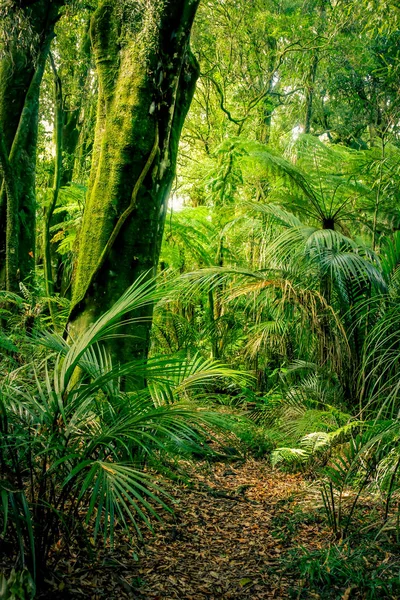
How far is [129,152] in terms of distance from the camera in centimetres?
369

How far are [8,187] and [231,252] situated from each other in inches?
158

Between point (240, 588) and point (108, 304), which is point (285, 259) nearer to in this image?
point (108, 304)

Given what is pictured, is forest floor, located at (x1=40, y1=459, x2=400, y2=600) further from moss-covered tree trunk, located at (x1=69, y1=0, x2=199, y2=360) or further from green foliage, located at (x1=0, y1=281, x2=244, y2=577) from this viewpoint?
moss-covered tree trunk, located at (x1=69, y1=0, x2=199, y2=360)

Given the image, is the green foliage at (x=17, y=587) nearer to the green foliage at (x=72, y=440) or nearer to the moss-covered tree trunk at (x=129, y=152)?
the green foliage at (x=72, y=440)

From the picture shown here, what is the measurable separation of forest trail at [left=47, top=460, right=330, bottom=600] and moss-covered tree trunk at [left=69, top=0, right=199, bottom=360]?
1.23 meters

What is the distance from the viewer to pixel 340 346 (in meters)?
5.06

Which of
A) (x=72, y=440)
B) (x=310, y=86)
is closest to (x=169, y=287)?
(x=72, y=440)

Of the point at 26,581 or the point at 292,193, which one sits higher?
the point at 292,193

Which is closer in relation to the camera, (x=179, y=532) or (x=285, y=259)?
(x=179, y=532)

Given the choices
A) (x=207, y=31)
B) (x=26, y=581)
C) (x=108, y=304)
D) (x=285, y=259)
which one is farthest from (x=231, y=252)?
(x=26, y=581)

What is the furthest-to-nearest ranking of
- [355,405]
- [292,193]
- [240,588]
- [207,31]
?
[207,31]
[292,193]
[355,405]
[240,588]

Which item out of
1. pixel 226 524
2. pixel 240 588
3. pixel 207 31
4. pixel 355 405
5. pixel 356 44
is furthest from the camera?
pixel 356 44

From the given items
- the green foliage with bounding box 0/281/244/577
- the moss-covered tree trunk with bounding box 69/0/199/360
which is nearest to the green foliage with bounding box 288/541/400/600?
the green foliage with bounding box 0/281/244/577

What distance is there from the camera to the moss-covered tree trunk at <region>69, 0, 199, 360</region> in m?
3.60
